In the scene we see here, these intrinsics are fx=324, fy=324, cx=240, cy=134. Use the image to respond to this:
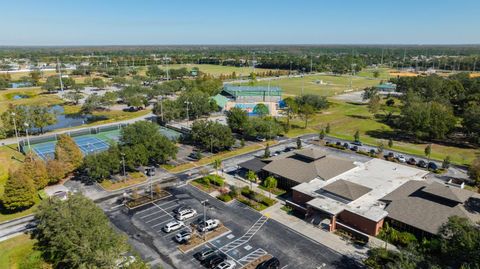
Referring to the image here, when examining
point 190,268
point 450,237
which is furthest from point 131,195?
point 450,237

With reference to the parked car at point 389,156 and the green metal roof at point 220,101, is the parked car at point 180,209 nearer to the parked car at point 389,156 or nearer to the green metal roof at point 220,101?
the parked car at point 389,156

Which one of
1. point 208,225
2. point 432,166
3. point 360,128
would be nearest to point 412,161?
point 432,166

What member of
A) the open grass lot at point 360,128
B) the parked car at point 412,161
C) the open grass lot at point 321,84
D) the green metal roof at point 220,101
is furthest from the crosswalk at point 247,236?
the open grass lot at point 321,84

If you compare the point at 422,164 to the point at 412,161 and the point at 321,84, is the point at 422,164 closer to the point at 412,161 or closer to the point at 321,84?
the point at 412,161

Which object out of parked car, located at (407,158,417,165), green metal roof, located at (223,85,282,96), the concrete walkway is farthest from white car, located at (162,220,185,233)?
green metal roof, located at (223,85,282,96)

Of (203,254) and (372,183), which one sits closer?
(203,254)

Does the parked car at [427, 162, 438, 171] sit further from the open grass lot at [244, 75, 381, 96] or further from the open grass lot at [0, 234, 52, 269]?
the open grass lot at [244, 75, 381, 96]

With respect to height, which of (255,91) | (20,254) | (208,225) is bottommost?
(20,254)
